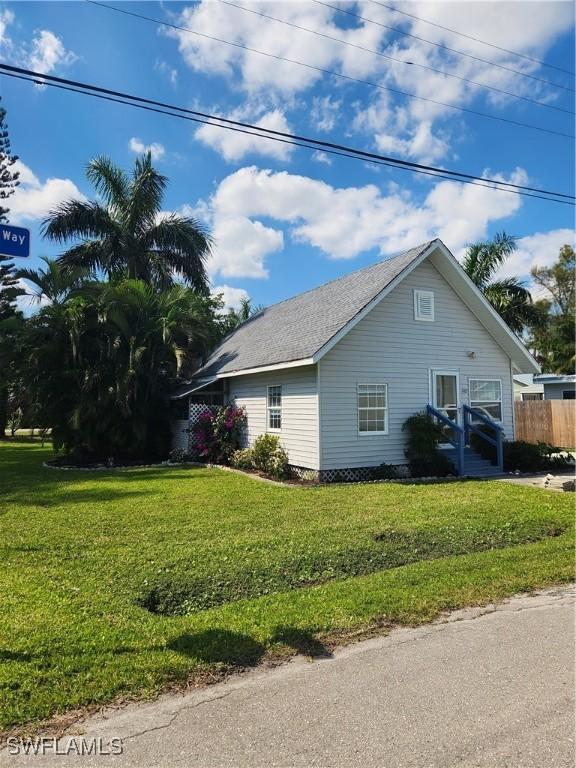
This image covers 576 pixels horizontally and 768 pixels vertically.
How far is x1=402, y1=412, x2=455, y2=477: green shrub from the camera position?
13531 millimetres

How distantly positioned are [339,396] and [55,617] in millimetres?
9332

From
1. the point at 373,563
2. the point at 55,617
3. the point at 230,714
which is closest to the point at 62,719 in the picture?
the point at 230,714

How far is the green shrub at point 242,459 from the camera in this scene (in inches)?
582

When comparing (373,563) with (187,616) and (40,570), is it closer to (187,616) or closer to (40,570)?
(187,616)

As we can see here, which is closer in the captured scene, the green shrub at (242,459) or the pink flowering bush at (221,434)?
the green shrub at (242,459)

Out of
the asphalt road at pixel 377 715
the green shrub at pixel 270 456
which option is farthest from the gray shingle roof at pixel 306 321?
the asphalt road at pixel 377 715

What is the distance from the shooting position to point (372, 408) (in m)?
13.7

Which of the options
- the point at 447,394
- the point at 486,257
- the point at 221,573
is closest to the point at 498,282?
the point at 486,257

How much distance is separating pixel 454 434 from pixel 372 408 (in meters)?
2.87

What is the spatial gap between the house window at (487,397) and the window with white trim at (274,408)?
543 centimetres

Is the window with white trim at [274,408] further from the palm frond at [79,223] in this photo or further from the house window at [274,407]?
the palm frond at [79,223]

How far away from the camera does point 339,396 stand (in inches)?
520

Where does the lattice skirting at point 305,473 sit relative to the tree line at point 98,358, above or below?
below

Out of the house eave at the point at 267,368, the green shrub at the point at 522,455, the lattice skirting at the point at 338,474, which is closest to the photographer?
the house eave at the point at 267,368
